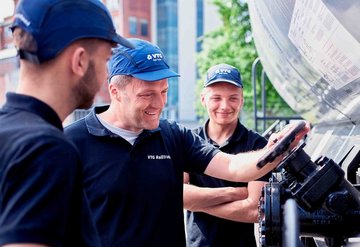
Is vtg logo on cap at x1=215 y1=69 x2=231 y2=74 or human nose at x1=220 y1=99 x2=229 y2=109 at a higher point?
vtg logo on cap at x1=215 y1=69 x2=231 y2=74

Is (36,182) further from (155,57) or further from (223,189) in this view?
(223,189)

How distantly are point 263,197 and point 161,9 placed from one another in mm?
45853

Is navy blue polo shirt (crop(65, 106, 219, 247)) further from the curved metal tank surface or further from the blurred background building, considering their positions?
the blurred background building

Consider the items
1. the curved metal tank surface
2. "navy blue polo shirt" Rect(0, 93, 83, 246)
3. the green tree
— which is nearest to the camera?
"navy blue polo shirt" Rect(0, 93, 83, 246)

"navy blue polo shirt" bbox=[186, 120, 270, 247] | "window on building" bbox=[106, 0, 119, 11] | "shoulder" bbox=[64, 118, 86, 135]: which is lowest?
"navy blue polo shirt" bbox=[186, 120, 270, 247]

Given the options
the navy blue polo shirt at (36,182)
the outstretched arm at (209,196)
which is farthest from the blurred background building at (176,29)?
the navy blue polo shirt at (36,182)

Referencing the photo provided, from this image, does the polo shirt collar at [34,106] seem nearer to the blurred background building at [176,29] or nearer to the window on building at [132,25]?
the blurred background building at [176,29]

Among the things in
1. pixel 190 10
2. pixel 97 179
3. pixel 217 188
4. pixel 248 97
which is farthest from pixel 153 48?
pixel 190 10

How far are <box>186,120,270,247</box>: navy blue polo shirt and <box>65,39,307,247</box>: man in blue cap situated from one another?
38cm

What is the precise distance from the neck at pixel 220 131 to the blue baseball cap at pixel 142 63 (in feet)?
2.52

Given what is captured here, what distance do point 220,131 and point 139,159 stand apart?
885 millimetres

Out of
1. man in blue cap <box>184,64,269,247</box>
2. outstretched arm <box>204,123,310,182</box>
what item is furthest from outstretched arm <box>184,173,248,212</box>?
outstretched arm <box>204,123,310,182</box>

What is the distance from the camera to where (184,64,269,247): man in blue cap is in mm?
2654

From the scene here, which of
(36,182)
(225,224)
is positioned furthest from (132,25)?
(36,182)
